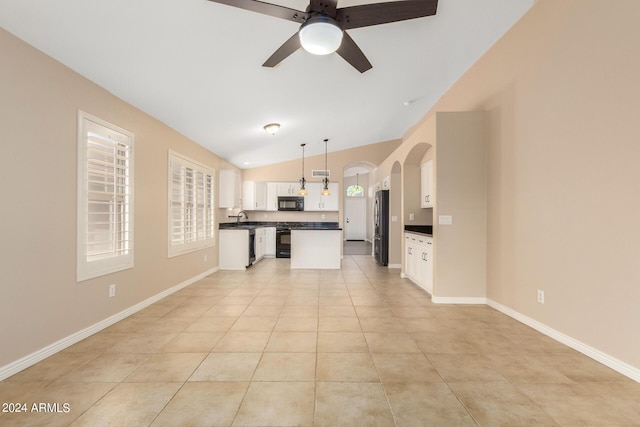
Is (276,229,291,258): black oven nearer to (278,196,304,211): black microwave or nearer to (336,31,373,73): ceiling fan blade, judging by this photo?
(278,196,304,211): black microwave

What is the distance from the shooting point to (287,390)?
1862mm

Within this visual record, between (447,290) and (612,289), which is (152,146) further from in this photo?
(612,289)

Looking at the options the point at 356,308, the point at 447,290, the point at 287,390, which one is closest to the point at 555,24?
the point at 447,290

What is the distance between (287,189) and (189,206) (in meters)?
3.57

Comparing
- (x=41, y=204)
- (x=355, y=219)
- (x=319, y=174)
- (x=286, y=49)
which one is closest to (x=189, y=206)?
(x=41, y=204)

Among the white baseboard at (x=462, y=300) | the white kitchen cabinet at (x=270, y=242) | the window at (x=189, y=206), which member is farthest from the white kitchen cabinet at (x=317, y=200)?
the white baseboard at (x=462, y=300)

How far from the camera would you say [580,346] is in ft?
7.97

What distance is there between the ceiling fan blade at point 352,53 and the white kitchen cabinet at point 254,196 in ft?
19.6

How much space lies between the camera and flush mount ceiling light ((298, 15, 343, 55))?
1913mm

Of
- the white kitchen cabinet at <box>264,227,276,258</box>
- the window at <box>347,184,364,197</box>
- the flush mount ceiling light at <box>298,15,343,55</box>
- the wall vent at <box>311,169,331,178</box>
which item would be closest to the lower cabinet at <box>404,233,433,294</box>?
the flush mount ceiling light at <box>298,15,343,55</box>

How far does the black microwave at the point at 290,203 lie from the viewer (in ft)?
26.7

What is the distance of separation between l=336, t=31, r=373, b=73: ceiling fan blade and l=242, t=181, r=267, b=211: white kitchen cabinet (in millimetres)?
5965

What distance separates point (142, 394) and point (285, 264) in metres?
5.01

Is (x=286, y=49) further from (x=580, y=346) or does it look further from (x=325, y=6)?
(x=580, y=346)
